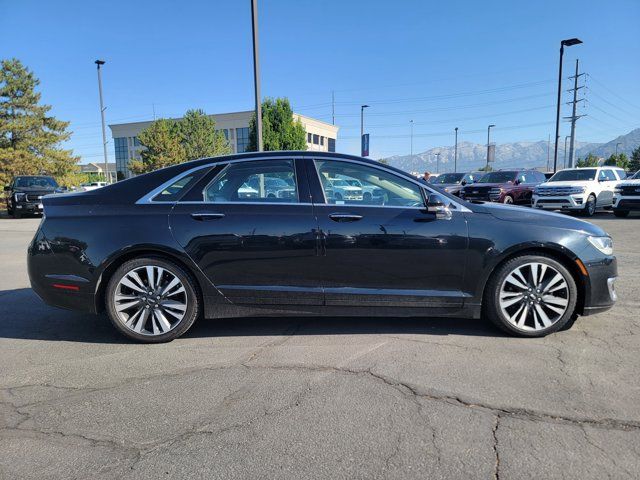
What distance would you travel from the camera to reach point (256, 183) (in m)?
4.19

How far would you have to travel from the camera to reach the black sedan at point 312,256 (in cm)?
392

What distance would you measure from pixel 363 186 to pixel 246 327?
179 cm

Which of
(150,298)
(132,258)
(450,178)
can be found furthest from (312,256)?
(450,178)

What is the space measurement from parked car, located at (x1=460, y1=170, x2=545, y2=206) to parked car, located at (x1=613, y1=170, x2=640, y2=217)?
4.10 meters

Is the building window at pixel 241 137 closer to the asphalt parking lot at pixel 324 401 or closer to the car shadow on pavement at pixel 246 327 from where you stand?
the car shadow on pavement at pixel 246 327

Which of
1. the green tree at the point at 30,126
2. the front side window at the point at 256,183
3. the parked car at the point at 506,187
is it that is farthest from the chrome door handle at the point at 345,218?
the green tree at the point at 30,126

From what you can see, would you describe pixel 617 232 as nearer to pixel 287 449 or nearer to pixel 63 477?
pixel 287 449

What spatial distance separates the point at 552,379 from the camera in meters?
3.26

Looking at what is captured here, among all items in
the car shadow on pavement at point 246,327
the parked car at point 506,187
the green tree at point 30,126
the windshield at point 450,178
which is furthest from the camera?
the green tree at point 30,126

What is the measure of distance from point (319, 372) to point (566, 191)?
1495 cm

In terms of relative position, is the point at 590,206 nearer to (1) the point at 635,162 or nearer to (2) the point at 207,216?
(2) the point at 207,216

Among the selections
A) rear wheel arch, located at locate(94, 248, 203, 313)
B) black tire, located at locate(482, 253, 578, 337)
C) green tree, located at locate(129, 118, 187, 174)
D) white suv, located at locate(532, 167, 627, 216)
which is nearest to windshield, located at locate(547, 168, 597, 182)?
white suv, located at locate(532, 167, 627, 216)

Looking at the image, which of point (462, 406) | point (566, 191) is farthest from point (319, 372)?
point (566, 191)

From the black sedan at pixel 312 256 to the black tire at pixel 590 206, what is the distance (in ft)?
44.2
